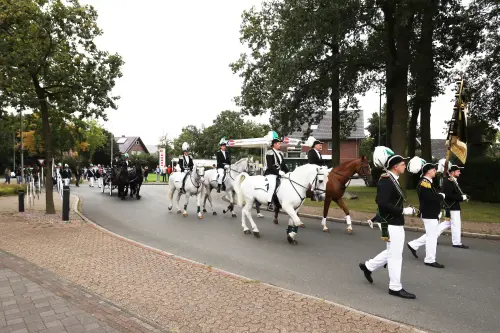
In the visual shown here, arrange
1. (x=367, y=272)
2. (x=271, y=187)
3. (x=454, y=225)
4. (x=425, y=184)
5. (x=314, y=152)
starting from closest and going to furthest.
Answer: (x=367, y=272)
(x=425, y=184)
(x=454, y=225)
(x=271, y=187)
(x=314, y=152)

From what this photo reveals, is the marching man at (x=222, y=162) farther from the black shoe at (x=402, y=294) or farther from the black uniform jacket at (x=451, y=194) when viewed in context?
the black shoe at (x=402, y=294)

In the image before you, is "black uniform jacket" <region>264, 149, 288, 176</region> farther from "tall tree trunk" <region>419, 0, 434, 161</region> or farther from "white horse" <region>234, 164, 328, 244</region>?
"tall tree trunk" <region>419, 0, 434, 161</region>

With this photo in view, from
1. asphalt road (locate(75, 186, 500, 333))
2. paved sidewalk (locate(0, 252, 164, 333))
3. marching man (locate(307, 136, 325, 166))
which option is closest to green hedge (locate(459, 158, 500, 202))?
asphalt road (locate(75, 186, 500, 333))

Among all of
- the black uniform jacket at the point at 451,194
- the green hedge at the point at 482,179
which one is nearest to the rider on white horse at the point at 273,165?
the black uniform jacket at the point at 451,194

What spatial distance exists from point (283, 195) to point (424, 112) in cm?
1696

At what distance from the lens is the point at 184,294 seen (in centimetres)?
516

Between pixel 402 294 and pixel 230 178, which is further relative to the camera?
pixel 230 178

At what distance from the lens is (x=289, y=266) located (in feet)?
22.3

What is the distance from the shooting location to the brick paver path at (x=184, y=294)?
13.8 ft

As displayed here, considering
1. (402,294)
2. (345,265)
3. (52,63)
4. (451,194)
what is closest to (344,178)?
(451,194)

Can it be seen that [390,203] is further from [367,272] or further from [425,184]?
[425,184]

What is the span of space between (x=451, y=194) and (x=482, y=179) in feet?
38.7

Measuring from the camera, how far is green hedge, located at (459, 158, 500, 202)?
669 inches

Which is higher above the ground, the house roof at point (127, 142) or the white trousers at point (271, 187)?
the house roof at point (127, 142)
